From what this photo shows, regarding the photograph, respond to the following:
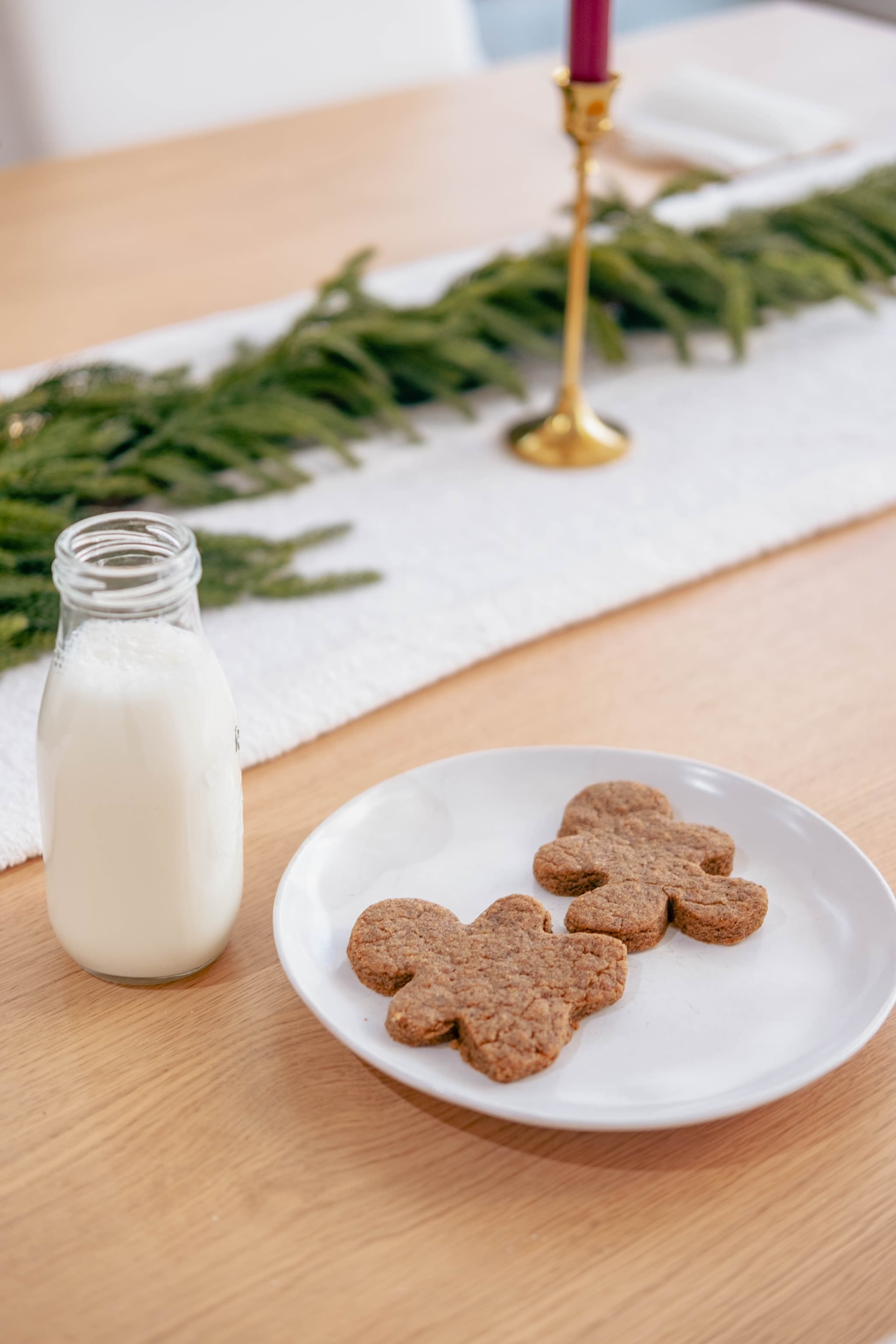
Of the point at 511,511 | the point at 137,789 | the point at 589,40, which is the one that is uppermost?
the point at 589,40

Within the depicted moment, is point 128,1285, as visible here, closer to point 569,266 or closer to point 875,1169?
point 875,1169

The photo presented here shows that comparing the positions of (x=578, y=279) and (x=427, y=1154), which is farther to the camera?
(x=578, y=279)

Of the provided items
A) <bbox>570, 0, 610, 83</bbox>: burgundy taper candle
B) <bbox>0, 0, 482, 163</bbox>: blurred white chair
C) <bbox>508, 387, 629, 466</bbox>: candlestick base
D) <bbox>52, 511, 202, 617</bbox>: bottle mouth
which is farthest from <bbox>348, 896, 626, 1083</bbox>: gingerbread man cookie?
<bbox>0, 0, 482, 163</bbox>: blurred white chair

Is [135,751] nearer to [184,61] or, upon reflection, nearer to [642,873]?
[642,873]

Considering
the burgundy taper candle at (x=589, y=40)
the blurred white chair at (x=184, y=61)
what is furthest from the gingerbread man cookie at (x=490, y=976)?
the blurred white chair at (x=184, y=61)

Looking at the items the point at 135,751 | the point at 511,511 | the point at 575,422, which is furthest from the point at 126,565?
the point at 575,422

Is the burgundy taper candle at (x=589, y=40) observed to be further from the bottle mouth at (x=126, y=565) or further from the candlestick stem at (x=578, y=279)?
the bottle mouth at (x=126, y=565)
